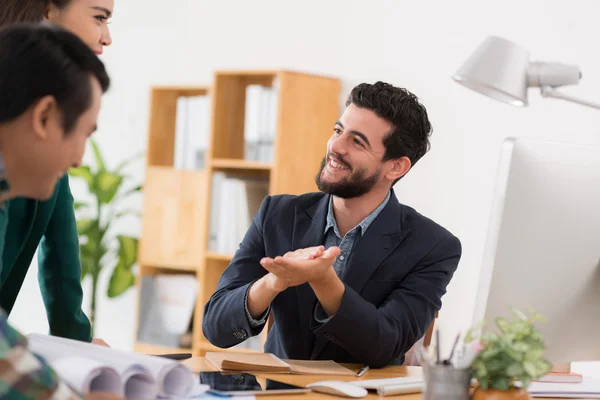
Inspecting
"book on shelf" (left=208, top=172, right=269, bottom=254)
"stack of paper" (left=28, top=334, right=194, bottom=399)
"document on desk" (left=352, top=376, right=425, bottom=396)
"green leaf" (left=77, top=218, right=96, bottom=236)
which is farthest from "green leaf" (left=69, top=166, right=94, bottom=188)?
"stack of paper" (left=28, top=334, right=194, bottom=399)

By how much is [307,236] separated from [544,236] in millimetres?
883

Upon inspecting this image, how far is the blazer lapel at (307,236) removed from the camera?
6.88 feet

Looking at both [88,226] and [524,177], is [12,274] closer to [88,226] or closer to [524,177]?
[524,177]

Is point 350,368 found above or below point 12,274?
below

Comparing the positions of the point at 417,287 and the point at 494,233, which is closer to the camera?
the point at 494,233

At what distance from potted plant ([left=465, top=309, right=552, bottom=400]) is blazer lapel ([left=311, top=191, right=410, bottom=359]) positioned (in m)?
0.74

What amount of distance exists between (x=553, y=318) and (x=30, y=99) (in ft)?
3.16

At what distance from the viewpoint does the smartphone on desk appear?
1.49 m

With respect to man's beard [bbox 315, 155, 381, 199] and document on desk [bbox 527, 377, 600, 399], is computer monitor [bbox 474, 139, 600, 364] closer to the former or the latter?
document on desk [bbox 527, 377, 600, 399]

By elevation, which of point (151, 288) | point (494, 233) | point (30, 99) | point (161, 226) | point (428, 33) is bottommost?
point (151, 288)

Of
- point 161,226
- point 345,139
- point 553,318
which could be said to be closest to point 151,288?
point 161,226

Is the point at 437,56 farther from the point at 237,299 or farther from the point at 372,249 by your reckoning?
the point at 237,299

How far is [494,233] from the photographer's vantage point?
1.38 metres

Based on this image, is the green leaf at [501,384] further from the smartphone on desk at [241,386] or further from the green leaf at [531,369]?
the smartphone on desk at [241,386]
